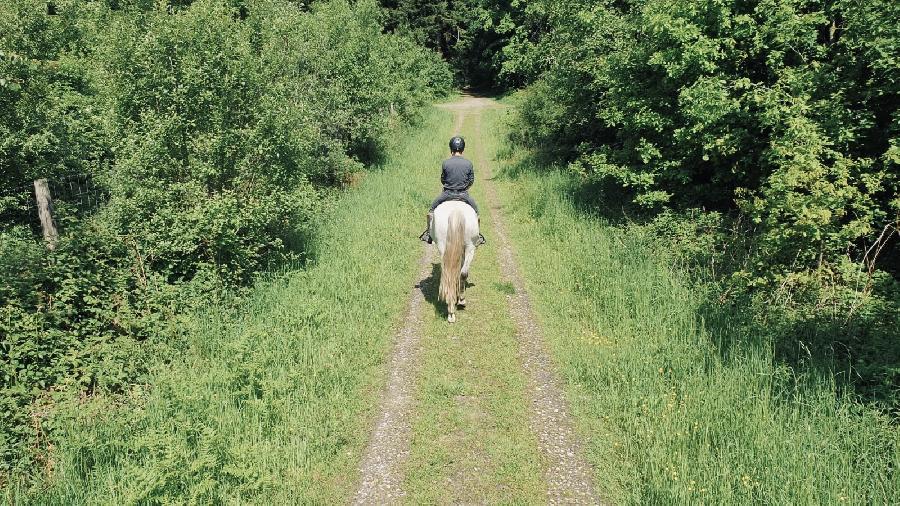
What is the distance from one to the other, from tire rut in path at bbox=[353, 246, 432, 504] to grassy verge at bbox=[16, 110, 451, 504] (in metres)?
0.14

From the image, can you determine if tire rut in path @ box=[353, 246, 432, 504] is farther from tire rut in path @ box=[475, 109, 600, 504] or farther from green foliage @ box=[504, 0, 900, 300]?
green foliage @ box=[504, 0, 900, 300]

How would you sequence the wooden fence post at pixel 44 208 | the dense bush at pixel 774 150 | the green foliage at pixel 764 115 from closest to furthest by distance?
the dense bush at pixel 774 150, the green foliage at pixel 764 115, the wooden fence post at pixel 44 208

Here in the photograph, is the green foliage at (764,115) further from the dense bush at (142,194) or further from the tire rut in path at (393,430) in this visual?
the dense bush at (142,194)

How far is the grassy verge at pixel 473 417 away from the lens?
4.70 meters

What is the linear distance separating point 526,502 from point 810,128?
6877mm

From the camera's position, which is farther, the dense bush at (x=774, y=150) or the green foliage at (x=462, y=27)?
the green foliage at (x=462, y=27)

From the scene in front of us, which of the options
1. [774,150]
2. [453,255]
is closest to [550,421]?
[453,255]

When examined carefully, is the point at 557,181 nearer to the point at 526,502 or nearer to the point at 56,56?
the point at 526,502

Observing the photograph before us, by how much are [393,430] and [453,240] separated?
10.4ft

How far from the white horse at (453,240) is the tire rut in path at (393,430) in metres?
0.69

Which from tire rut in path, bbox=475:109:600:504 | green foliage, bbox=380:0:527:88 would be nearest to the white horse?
tire rut in path, bbox=475:109:600:504

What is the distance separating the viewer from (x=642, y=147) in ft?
34.5

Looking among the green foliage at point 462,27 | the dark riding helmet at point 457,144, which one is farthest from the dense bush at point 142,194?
the green foliage at point 462,27

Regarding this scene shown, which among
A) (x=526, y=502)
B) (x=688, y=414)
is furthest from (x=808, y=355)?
(x=526, y=502)
